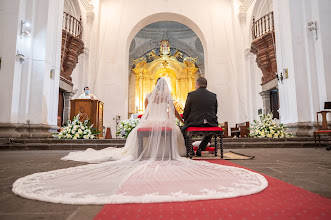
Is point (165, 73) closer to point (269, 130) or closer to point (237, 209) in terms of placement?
point (269, 130)

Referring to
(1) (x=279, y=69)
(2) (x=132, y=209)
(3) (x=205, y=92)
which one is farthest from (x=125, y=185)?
(1) (x=279, y=69)

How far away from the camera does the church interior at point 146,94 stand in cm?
280

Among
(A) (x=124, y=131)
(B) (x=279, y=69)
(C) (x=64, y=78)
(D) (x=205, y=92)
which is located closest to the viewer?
(D) (x=205, y=92)

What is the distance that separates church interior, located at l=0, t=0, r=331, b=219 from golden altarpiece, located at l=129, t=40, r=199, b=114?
6.20m

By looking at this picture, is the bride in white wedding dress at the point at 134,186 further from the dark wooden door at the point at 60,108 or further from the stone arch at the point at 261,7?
the stone arch at the point at 261,7

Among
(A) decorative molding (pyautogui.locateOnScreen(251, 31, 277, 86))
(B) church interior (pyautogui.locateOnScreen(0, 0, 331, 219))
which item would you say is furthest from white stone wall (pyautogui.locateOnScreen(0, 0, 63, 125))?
(A) decorative molding (pyautogui.locateOnScreen(251, 31, 277, 86))

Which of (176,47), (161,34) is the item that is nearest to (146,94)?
(161,34)

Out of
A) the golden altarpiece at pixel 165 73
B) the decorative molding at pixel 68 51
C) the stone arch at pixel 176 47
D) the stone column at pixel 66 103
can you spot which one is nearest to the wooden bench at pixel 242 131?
the decorative molding at pixel 68 51

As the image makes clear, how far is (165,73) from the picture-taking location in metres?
19.0

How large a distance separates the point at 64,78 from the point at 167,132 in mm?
7920

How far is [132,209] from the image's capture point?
4.01 feet

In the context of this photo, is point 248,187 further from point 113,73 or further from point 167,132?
point 113,73

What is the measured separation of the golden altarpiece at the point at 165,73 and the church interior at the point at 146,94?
20.3ft

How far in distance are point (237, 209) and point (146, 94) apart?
22.0 ft
